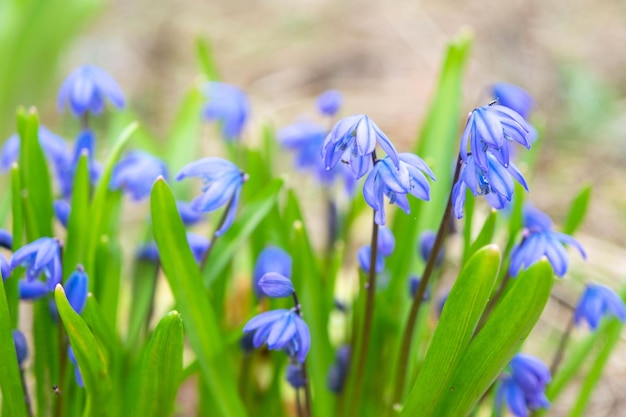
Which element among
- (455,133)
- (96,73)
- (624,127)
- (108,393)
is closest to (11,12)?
(96,73)

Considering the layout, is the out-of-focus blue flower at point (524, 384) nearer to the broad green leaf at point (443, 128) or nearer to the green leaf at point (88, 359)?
the broad green leaf at point (443, 128)

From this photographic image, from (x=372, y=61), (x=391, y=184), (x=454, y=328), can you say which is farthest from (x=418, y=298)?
(x=372, y=61)

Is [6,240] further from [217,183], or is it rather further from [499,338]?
[499,338]

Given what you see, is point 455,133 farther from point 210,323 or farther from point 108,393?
point 108,393

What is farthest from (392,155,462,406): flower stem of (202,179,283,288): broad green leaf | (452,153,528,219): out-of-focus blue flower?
(202,179,283,288): broad green leaf

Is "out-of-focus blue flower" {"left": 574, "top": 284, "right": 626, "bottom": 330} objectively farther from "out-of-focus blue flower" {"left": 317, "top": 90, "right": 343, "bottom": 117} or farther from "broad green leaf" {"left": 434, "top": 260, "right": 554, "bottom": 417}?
"out-of-focus blue flower" {"left": 317, "top": 90, "right": 343, "bottom": 117}

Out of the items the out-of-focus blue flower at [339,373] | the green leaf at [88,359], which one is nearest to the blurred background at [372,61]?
the out-of-focus blue flower at [339,373]
